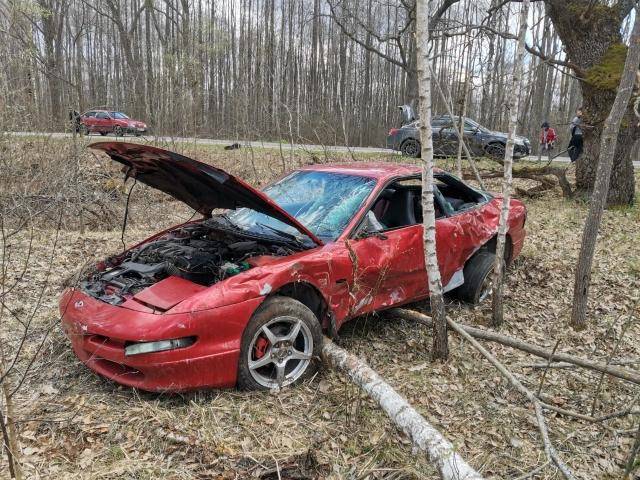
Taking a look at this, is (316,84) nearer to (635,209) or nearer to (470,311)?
(635,209)

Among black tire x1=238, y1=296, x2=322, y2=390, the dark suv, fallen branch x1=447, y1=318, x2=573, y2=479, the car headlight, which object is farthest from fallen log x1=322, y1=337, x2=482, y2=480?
the dark suv

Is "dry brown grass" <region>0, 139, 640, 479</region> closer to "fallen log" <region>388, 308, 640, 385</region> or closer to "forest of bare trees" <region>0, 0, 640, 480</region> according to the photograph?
"forest of bare trees" <region>0, 0, 640, 480</region>

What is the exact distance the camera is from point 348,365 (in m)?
3.49

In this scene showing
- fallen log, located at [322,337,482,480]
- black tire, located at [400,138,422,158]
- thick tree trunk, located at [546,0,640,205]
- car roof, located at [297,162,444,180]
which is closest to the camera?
fallen log, located at [322,337,482,480]

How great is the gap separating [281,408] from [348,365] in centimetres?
58

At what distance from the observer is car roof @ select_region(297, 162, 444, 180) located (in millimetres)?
4598

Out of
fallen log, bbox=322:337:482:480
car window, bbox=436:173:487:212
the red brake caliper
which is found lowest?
fallen log, bbox=322:337:482:480

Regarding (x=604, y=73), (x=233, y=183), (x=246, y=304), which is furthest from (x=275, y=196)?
(x=604, y=73)

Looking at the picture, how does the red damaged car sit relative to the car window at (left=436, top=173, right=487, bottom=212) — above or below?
below

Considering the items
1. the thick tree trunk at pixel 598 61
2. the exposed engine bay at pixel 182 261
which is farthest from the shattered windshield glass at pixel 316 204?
the thick tree trunk at pixel 598 61

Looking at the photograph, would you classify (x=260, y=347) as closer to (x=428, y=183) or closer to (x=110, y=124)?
(x=428, y=183)

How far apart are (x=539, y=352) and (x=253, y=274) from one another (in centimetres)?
227

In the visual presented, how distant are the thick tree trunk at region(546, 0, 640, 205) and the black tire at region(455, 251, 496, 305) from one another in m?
5.74

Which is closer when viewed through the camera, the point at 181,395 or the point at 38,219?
the point at 181,395
